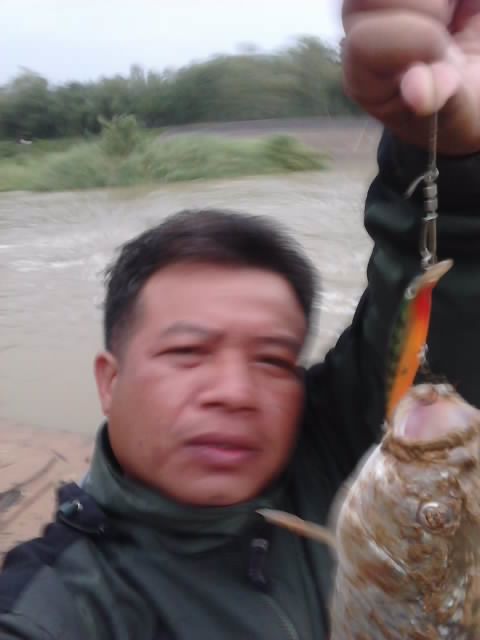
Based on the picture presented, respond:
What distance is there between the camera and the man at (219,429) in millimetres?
1282

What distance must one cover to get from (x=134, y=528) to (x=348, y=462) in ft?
1.83

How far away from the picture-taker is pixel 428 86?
0.86m

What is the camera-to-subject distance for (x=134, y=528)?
1445 millimetres

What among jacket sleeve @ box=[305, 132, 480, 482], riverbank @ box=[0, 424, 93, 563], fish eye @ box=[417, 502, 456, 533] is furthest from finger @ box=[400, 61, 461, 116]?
riverbank @ box=[0, 424, 93, 563]

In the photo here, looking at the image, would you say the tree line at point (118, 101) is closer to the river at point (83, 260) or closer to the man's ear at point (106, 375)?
the river at point (83, 260)

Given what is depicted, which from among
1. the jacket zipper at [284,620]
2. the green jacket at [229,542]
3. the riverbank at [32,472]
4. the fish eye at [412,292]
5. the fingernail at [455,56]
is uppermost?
the fingernail at [455,56]

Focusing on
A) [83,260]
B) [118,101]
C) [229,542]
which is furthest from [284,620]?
[118,101]

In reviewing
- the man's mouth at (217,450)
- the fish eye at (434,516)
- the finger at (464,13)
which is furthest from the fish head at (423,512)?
the finger at (464,13)

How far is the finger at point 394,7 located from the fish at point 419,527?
0.50 m

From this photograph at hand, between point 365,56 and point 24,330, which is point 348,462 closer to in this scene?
point 365,56

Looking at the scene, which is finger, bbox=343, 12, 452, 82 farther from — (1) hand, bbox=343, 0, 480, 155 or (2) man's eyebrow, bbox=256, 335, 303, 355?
(2) man's eyebrow, bbox=256, 335, 303, 355

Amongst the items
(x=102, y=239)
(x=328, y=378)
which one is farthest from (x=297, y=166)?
(x=328, y=378)

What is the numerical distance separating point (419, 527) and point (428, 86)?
0.56 meters

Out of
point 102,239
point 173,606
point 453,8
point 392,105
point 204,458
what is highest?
point 453,8
